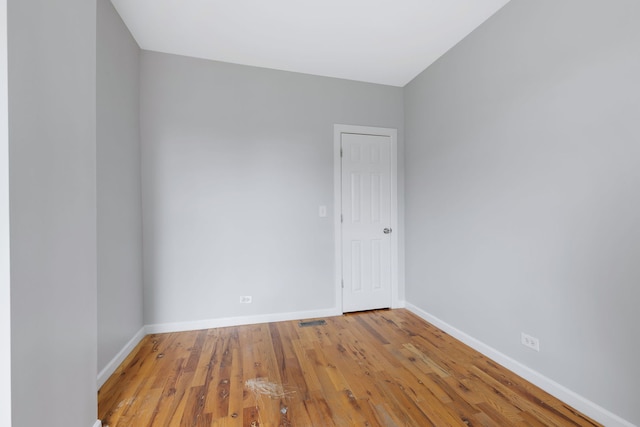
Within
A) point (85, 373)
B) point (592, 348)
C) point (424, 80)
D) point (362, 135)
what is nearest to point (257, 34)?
point (362, 135)

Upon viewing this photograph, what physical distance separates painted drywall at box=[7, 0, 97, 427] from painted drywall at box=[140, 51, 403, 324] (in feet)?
3.94

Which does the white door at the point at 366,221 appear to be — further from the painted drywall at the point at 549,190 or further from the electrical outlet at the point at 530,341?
the electrical outlet at the point at 530,341

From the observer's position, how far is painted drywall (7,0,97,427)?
0.89 meters

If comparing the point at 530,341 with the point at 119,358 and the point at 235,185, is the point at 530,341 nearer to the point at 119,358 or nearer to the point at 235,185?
the point at 235,185

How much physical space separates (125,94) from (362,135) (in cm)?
231

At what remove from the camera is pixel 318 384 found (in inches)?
70.2

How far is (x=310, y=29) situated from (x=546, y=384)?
3.13 m

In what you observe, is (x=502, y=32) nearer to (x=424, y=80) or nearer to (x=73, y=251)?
(x=424, y=80)

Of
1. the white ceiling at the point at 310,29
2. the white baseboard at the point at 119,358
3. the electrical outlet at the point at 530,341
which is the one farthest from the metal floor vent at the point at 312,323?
the white ceiling at the point at 310,29

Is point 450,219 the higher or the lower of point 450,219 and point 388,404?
the higher

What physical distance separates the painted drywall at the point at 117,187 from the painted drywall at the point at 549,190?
112 inches

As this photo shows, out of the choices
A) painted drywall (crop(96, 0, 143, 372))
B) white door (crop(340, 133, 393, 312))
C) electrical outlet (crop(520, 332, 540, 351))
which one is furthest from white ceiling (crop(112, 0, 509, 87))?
electrical outlet (crop(520, 332, 540, 351))

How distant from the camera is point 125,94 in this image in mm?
2201

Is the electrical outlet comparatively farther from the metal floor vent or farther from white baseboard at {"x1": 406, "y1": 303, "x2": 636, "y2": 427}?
the metal floor vent
